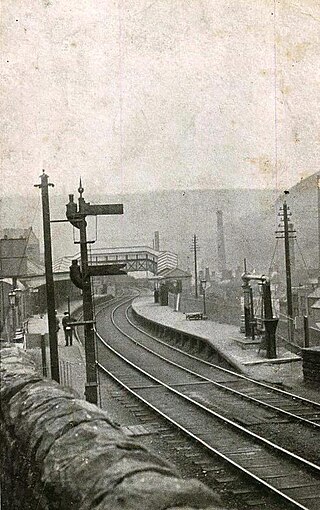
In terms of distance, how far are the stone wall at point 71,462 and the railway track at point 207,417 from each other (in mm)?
2895

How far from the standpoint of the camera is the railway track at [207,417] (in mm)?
6645

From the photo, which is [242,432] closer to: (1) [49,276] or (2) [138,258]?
(1) [49,276]

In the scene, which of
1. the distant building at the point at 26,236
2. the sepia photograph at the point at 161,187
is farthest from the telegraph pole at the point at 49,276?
the distant building at the point at 26,236

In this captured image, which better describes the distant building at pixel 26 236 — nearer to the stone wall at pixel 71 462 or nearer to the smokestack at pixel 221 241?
the smokestack at pixel 221 241

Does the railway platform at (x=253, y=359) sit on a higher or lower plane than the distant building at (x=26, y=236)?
lower

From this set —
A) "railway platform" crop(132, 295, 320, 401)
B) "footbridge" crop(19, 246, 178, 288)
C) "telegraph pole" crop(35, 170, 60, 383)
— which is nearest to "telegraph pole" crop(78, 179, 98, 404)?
"telegraph pole" crop(35, 170, 60, 383)

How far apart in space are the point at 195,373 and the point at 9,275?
866cm

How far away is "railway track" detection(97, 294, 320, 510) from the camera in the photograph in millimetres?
6645

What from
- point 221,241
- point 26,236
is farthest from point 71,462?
point 221,241

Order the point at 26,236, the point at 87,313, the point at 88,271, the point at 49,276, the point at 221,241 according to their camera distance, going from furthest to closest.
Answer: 1. the point at 221,241
2. the point at 26,236
3. the point at 49,276
4. the point at 87,313
5. the point at 88,271

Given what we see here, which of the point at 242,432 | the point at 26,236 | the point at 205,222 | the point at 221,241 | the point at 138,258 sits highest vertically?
the point at 205,222

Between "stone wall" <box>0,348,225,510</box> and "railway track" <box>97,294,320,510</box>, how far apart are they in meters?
2.90

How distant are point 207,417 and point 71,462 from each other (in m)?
7.25

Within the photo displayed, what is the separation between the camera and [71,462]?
3080mm
